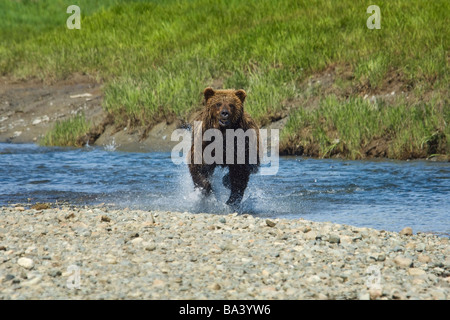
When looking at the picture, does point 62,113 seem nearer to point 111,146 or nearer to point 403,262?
point 111,146

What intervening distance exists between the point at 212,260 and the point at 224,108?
2830mm

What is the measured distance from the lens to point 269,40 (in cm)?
1595

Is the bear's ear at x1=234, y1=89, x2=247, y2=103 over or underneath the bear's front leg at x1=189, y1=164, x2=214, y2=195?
over

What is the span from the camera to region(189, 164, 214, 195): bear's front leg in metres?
8.23

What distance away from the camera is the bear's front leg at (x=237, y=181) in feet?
26.9

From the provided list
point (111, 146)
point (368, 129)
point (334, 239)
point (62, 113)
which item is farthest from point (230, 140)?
point (62, 113)

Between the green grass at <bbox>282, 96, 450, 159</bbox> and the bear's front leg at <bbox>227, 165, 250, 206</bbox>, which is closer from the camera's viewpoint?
the bear's front leg at <bbox>227, 165, 250, 206</bbox>

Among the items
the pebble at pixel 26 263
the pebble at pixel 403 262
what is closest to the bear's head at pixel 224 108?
the pebble at pixel 403 262

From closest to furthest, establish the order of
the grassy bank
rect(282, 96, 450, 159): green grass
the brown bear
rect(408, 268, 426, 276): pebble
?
1. rect(408, 268, 426, 276): pebble
2. the brown bear
3. rect(282, 96, 450, 159): green grass
4. the grassy bank

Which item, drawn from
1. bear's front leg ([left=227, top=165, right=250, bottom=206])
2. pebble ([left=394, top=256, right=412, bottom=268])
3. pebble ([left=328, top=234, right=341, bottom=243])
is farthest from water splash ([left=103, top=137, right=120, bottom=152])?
pebble ([left=394, top=256, right=412, bottom=268])

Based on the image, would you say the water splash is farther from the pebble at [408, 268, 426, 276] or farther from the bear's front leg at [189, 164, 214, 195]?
the pebble at [408, 268, 426, 276]

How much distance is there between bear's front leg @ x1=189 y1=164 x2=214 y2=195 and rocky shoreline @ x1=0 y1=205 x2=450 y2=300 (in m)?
1.48

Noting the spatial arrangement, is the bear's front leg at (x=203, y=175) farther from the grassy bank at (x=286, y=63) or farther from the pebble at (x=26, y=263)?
the grassy bank at (x=286, y=63)

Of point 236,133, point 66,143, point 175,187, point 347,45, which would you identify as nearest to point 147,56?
point 66,143
